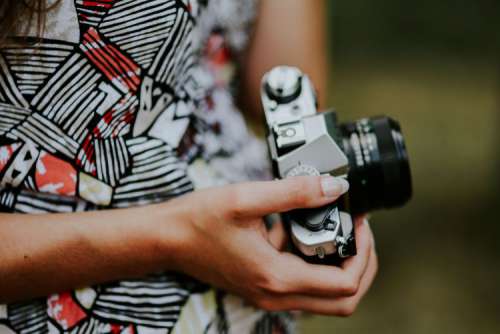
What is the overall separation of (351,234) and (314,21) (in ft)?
1.02

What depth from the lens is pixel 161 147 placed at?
47cm

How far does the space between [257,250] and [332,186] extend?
78 mm

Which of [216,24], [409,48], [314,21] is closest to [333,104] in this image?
[409,48]

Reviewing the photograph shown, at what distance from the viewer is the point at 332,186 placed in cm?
44

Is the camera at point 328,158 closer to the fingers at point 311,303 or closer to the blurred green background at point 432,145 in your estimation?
the fingers at point 311,303

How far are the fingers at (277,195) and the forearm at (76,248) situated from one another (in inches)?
2.3

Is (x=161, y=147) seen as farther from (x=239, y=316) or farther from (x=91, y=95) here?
(x=239, y=316)

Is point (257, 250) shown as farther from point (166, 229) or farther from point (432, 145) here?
point (432, 145)

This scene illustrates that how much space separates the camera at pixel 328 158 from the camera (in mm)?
457

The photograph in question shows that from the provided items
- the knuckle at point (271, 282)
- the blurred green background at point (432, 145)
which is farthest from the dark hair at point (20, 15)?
the blurred green background at point (432, 145)

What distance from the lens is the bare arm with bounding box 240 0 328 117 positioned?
64 centimetres

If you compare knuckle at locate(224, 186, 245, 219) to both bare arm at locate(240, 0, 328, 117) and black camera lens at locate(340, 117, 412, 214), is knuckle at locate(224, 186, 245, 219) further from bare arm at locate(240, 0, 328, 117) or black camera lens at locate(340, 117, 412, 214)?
bare arm at locate(240, 0, 328, 117)

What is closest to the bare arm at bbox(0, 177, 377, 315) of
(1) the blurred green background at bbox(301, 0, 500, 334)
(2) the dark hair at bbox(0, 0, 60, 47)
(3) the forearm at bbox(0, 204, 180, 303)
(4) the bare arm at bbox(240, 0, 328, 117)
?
(3) the forearm at bbox(0, 204, 180, 303)

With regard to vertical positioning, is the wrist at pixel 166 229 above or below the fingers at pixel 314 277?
above
